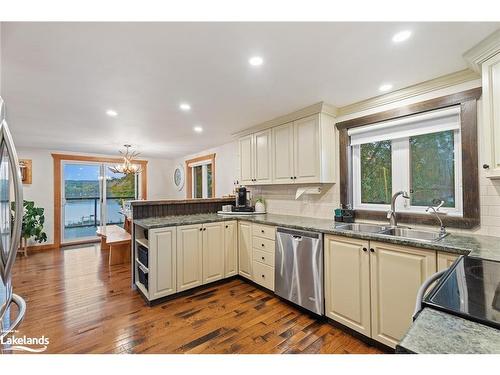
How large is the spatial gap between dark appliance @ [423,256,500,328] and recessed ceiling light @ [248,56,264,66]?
1.66m

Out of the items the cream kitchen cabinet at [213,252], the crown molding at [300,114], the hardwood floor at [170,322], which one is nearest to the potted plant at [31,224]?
the hardwood floor at [170,322]

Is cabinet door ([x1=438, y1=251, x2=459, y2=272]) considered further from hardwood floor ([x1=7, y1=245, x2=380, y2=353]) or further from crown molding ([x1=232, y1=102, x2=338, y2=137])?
crown molding ([x1=232, y1=102, x2=338, y2=137])

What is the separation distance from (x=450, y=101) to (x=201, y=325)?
287 centimetres

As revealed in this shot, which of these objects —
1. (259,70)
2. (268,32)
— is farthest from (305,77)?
(268,32)

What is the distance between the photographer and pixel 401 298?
1.64 metres

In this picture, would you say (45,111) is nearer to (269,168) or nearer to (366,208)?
(269,168)

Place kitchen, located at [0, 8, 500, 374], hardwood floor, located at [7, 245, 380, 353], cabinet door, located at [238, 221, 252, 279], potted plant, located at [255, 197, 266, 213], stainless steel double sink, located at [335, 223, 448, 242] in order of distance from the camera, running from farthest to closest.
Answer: potted plant, located at [255, 197, 266, 213], cabinet door, located at [238, 221, 252, 279], stainless steel double sink, located at [335, 223, 448, 242], hardwood floor, located at [7, 245, 380, 353], kitchen, located at [0, 8, 500, 374]

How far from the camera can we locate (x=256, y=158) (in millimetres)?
3445

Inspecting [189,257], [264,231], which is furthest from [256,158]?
[189,257]

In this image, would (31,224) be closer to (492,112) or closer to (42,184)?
(42,184)

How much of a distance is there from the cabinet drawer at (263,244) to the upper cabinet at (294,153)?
0.81 meters

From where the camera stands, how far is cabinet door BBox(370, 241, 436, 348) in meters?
1.56

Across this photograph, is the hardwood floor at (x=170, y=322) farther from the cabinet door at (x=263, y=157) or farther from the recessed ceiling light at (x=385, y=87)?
the recessed ceiling light at (x=385, y=87)

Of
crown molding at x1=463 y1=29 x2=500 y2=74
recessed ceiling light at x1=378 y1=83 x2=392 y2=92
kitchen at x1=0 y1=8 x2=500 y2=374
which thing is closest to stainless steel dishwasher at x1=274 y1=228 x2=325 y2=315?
kitchen at x1=0 y1=8 x2=500 y2=374
